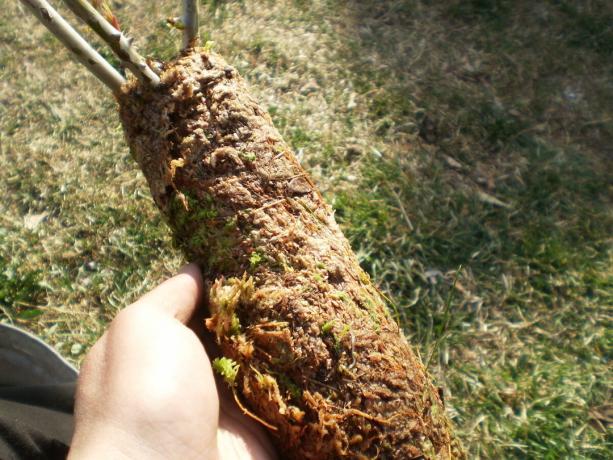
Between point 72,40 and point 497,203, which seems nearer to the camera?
point 72,40

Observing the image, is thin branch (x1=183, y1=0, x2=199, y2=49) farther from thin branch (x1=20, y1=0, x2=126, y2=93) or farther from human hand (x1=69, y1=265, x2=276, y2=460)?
human hand (x1=69, y1=265, x2=276, y2=460)

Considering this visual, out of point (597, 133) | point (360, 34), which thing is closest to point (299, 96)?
point (360, 34)

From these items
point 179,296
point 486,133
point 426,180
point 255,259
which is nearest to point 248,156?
point 255,259

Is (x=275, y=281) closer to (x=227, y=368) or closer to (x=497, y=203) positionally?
(x=227, y=368)

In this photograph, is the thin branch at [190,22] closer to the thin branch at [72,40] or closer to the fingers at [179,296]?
the thin branch at [72,40]

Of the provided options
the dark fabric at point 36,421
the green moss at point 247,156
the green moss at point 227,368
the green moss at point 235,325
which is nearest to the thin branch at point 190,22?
the green moss at point 247,156

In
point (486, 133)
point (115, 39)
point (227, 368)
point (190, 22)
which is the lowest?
point (486, 133)

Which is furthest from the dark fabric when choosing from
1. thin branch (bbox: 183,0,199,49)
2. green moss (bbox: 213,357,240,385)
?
thin branch (bbox: 183,0,199,49)
